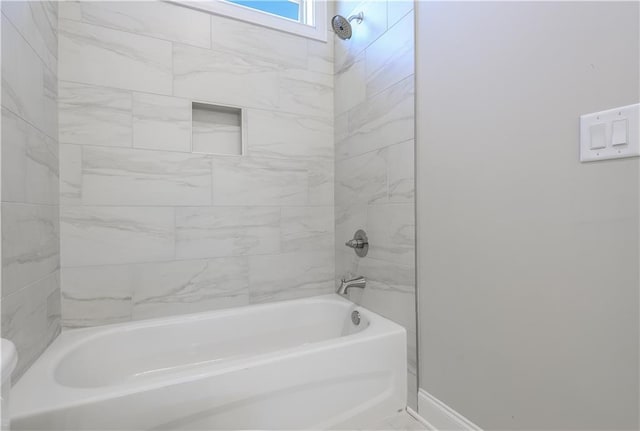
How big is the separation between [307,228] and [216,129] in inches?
33.3

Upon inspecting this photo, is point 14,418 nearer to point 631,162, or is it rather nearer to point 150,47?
point 150,47

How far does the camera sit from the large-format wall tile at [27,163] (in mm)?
984

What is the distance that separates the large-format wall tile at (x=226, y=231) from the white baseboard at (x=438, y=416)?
1.14 m

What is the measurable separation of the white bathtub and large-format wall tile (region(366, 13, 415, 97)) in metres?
1.27

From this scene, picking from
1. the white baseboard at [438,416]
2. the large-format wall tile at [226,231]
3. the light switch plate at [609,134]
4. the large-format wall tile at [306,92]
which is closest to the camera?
the light switch plate at [609,134]

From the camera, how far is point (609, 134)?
80 centimetres

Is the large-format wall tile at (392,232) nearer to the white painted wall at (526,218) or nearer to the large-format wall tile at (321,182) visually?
the white painted wall at (526,218)

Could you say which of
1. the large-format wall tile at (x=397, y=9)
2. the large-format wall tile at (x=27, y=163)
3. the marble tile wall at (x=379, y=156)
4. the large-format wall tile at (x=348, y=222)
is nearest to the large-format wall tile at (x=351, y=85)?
the marble tile wall at (x=379, y=156)

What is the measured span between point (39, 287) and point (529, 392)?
6.18ft

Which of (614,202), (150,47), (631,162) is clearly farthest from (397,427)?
(150,47)

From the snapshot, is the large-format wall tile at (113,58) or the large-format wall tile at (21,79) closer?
the large-format wall tile at (21,79)

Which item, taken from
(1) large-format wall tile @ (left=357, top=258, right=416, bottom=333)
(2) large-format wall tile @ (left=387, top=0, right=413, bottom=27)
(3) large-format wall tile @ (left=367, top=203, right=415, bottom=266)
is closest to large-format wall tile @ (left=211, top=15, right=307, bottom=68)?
(2) large-format wall tile @ (left=387, top=0, right=413, bottom=27)

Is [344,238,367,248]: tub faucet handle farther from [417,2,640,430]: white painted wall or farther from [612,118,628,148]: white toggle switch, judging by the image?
[612,118,628,148]: white toggle switch

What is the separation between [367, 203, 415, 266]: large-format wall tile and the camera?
1472mm
